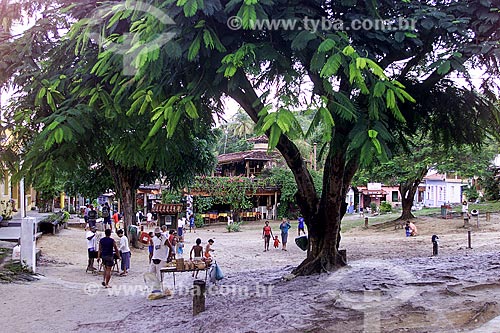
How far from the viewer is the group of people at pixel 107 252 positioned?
1259cm

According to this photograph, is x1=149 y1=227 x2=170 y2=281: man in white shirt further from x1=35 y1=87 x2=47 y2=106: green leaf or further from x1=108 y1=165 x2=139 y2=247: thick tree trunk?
x1=108 y1=165 x2=139 y2=247: thick tree trunk

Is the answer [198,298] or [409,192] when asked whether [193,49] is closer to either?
[198,298]

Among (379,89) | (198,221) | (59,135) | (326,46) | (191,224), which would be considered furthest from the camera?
(198,221)

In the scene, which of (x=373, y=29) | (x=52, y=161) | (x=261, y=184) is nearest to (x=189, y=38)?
(x=373, y=29)

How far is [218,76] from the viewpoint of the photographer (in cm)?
651

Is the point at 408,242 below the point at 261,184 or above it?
below

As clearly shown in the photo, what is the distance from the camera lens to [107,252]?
12602 millimetres

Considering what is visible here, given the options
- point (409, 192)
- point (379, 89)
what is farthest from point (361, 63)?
point (409, 192)

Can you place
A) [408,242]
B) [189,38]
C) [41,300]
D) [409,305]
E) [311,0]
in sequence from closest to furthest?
[189,38] → [311,0] → [409,305] → [41,300] → [408,242]

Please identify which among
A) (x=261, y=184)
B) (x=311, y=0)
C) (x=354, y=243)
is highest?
(x=311, y=0)

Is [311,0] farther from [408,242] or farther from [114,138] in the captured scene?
[408,242]

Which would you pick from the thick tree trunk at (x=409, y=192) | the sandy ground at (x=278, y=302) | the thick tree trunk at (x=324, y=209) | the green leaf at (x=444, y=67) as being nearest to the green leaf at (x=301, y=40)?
the green leaf at (x=444, y=67)

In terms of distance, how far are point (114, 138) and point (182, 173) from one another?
13395 mm

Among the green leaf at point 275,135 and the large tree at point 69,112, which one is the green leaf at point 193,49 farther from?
the green leaf at point 275,135
